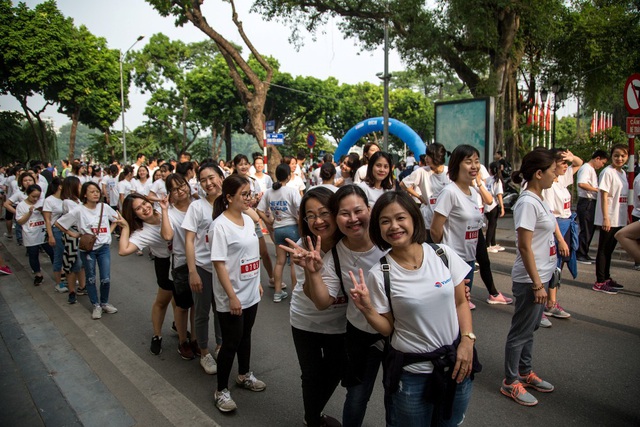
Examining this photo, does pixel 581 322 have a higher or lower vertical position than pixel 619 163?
lower

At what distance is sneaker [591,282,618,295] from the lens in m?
6.10

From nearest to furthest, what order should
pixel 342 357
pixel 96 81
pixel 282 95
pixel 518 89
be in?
pixel 342 357 < pixel 518 89 < pixel 96 81 < pixel 282 95

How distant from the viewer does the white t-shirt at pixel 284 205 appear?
6.05 m

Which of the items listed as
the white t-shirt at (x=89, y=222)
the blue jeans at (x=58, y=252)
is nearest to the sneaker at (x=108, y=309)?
the white t-shirt at (x=89, y=222)

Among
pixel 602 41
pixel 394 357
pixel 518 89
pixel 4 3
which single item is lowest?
pixel 394 357

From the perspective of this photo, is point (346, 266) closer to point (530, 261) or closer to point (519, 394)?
point (530, 261)

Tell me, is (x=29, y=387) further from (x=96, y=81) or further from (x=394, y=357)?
(x=96, y=81)

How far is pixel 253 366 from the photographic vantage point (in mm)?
4281

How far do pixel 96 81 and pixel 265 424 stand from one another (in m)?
35.3

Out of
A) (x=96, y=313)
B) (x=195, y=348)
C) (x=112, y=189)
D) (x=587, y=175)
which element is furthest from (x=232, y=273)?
(x=112, y=189)

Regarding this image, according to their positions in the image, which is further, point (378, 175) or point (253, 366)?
point (378, 175)

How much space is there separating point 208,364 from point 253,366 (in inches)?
15.4

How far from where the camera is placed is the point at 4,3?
27578 mm

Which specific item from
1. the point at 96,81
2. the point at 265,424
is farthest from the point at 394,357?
the point at 96,81
